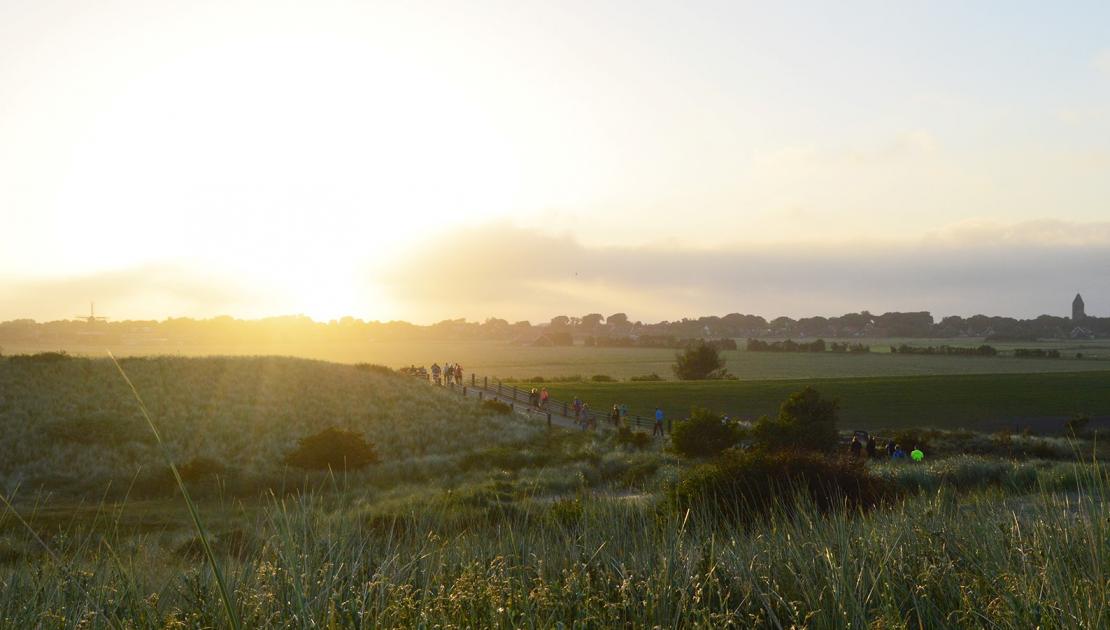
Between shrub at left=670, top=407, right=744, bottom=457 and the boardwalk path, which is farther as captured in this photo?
the boardwalk path

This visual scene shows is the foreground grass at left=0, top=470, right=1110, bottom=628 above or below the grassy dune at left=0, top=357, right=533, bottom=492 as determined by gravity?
above

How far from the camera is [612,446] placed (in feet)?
123

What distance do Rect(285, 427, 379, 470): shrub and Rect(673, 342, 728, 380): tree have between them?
182ft

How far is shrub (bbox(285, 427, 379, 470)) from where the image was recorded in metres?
30.9

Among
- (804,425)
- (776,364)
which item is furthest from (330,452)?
(776,364)

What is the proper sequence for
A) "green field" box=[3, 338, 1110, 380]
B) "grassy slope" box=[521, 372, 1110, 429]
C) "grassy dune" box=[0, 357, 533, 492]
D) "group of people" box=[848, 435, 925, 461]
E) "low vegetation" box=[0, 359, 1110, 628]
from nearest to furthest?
1. "low vegetation" box=[0, 359, 1110, 628]
2. "group of people" box=[848, 435, 925, 461]
3. "grassy dune" box=[0, 357, 533, 492]
4. "grassy slope" box=[521, 372, 1110, 429]
5. "green field" box=[3, 338, 1110, 380]

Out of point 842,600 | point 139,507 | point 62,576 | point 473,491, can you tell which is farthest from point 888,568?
point 139,507

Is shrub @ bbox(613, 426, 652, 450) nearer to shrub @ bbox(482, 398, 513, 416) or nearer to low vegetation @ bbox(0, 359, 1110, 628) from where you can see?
low vegetation @ bbox(0, 359, 1110, 628)

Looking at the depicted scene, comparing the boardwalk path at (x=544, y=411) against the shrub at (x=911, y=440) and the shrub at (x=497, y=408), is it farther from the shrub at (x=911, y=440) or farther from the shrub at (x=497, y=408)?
the shrub at (x=911, y=440)

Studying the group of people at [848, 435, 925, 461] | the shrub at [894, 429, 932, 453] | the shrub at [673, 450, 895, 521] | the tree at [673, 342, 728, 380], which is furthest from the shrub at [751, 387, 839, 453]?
the tree at [673, 342, 728, 380]

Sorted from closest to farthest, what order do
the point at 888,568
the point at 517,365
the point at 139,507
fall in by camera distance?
the point at 888,568
the point at 139,507
the point at 517,365

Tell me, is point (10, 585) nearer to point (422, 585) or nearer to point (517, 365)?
point (422, 585)

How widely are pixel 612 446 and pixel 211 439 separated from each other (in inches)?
739

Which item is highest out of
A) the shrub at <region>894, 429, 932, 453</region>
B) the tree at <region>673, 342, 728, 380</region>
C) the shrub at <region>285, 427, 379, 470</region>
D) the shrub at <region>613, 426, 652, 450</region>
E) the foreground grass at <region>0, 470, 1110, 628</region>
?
the foreground grass at <region>0, 470, 1110, 628</region>
